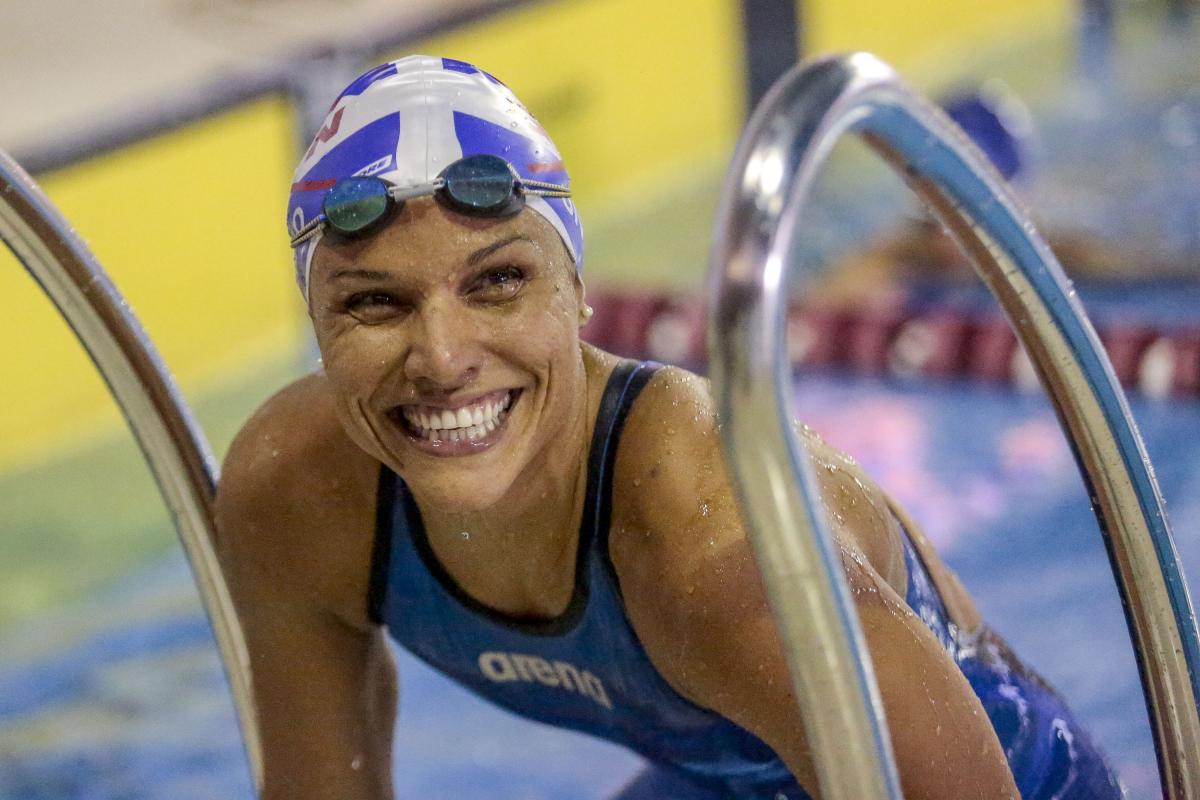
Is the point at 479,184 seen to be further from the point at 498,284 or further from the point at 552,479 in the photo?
the point at 552,479

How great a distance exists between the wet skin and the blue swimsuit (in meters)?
0.02

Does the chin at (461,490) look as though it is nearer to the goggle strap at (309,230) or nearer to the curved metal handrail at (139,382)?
the goggle strap at (309,230)

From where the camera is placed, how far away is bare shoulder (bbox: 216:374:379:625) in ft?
6.64

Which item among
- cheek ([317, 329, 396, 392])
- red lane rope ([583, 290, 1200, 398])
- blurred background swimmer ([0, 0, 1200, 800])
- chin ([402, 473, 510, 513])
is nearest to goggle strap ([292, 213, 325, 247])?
cheek ([317, 329, 396, 392])

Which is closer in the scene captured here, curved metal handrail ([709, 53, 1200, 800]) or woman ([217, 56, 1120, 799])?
curved metal handrail ([709, 53, 1200, 800])

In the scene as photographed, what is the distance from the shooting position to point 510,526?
1.86 metres

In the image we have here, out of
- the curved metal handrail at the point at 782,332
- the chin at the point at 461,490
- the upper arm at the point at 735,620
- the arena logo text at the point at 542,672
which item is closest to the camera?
the curved metal handrail at the point at 782,332

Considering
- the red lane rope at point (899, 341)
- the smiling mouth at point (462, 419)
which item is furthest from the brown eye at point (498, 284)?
the red lane rope at point (899, 341)

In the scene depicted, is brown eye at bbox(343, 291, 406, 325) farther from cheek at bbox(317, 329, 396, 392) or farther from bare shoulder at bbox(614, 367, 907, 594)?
bare shoulder at bbox(614, 367, 907, 594)

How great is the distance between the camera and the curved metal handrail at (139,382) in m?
1.95

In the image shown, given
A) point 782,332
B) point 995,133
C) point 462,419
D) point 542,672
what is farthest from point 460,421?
point 995,133

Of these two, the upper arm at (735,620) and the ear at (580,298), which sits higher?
the ear at (580,298)

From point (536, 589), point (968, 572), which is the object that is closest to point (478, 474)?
point (536, 589)

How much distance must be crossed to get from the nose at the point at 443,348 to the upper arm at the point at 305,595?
1.44ft
